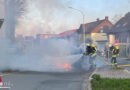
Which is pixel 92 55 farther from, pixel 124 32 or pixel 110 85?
pixel 124 32

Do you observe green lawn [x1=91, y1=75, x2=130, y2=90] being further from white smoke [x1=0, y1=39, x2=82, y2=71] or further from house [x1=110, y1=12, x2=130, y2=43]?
house [x1=110, y1=12, x2=130, y2=43]

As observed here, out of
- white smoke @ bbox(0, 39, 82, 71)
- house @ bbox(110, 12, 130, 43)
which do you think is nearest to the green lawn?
white smoke @ bbox(0, 39, 82, 71)

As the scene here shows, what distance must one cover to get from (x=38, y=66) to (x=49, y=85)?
4.26 m

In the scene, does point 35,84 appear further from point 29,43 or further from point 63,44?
point 29,43

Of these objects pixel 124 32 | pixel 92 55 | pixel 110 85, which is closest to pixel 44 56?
pixel 92 55

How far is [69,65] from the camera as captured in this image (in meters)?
11.2

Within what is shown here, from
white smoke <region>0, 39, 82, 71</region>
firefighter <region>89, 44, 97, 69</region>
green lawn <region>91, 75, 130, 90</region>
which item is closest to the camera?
green lawn <region>91, 75, 130, 90</region>

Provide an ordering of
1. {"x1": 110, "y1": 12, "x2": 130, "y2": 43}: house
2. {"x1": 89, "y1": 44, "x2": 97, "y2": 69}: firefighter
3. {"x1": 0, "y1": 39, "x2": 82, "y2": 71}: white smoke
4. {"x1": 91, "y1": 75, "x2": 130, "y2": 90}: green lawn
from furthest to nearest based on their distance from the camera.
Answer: {"x1": 110, "y1": 12, "x2": 130, "y2": 43}: house, {"x1": 89, "y1": 44, "x2": 97, "y2": 69}: firefighter, {"x1": 0, "y1": 39, "x2": 82, "y2": 71}: white smoke, {"x1": 91, "y1": 75, "x2": 130, "y2": 90}: green lawn

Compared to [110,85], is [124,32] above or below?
above

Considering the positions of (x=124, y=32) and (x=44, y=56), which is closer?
(x=44, y=56)

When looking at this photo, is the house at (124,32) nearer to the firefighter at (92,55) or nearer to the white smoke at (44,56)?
the white smoke at (44,56)

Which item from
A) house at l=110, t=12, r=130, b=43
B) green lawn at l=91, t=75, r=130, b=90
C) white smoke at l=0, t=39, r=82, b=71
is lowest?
green lawn at l=91, t=75, r=130, b=90

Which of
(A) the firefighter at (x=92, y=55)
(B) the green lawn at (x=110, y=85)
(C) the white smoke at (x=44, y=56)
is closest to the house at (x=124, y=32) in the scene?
(C) the white smoke at (x=44, y=56)

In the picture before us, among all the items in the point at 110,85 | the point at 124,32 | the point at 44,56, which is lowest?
the point at 110,85
